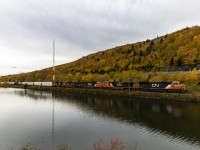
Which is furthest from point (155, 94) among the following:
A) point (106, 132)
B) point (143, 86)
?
point (106, 132)

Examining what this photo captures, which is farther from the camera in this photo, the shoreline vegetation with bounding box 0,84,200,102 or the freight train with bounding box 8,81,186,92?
the freight train with bounding box 8,81,186,92

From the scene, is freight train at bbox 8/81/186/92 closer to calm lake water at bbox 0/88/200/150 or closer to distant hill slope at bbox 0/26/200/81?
distant hill slope at bbox 0/26/200/81

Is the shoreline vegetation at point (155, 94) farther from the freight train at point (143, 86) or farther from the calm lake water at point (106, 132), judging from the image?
the calm lake water at point (106, 132)

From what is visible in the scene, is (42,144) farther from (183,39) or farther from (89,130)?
(183,39)

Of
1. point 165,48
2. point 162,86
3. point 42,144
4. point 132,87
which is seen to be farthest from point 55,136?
point 165,48

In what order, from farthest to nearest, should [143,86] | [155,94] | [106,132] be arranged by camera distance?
[143,86]
[155,94]
[106,132]

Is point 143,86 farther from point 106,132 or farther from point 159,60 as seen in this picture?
point 159,60

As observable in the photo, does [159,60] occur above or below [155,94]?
above

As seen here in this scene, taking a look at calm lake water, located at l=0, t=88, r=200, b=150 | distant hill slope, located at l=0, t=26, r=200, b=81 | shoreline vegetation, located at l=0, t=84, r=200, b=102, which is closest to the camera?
calm lake water, located at l=0, t=88, r=200, b=150

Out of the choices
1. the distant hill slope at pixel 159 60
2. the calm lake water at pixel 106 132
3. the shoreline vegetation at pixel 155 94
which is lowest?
the calm lake water at pixel 106 132

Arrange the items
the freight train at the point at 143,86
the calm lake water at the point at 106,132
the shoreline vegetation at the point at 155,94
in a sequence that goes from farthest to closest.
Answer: the freight train at the point at 143,86
the shoreline vegetation at the point at 155,94
the calm lake water at the point at 106,132

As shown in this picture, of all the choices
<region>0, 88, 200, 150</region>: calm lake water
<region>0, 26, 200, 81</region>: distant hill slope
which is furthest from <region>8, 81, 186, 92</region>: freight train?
<region>0, 88, 200, 150</region>: calm lake water

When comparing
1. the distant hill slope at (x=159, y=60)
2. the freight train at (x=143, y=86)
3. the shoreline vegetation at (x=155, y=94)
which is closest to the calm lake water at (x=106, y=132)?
the shoreline vegetation at (x=155, y=94)

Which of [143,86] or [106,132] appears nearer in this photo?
[106,132]
